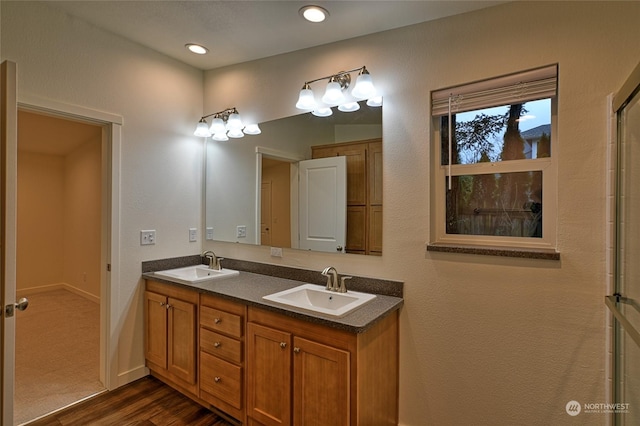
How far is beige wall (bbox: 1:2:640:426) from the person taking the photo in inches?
61.6

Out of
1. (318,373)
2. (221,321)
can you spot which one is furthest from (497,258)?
(221,321)

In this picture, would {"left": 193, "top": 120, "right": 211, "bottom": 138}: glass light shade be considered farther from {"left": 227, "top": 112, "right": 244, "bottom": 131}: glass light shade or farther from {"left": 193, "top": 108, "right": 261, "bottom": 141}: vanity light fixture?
{"left": 227, "top": 112, "right": 244, "bottom": 131}: glass light shade

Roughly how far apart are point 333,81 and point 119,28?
62.6 inches

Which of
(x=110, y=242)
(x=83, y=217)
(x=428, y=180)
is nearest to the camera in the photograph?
(x=428, y=180)

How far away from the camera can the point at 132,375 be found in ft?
8.39

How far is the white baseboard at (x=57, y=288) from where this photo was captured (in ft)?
15.4

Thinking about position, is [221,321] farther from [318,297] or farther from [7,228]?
[7,228]

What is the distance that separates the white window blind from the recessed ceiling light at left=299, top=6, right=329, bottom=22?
83 centimetres

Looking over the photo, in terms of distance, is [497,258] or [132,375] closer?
[497,258]

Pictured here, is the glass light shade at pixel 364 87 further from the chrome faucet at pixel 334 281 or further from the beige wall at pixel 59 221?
the beige wall at pixel 59 221

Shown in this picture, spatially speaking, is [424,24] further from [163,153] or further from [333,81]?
[163,153]

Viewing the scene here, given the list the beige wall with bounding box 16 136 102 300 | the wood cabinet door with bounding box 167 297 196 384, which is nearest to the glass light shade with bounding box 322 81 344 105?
the wood cabinet door with bounding box 167 297 196 384

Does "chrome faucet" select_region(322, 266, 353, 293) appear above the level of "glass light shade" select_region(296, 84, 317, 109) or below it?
below

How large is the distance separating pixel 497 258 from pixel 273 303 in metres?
1.27
